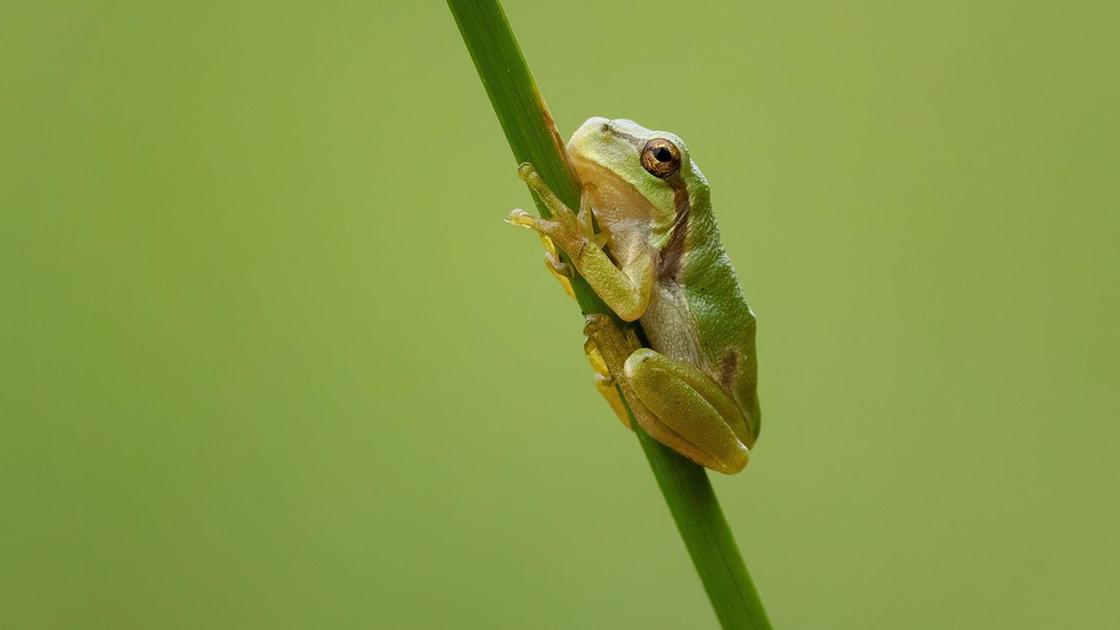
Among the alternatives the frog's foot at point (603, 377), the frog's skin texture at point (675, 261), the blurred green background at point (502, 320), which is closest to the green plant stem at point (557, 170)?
the frog's foot at point (603, 377)

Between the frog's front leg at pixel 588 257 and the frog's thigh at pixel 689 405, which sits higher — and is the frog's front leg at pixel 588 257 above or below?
above

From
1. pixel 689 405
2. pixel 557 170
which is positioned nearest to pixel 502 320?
pixel 689 405

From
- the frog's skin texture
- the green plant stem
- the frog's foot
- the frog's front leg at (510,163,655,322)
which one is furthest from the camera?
the frog's skin texture

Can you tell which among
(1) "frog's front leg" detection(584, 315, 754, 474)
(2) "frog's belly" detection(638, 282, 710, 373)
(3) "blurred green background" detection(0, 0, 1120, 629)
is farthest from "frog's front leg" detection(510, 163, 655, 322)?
(3) "blurred green background" detection(0, 0, 1120, 629)

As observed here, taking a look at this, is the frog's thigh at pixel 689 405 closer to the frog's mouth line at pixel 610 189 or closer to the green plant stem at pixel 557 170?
the green plant stem at pixel 557 170

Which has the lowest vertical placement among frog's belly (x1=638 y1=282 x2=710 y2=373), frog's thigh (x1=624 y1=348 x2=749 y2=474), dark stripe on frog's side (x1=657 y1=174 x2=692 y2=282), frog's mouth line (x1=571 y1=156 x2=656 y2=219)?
frog's thigh (x1=624 y1=348 x2=749 y2=474)

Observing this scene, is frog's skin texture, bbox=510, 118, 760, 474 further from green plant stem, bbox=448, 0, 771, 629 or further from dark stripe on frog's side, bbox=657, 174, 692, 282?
green plant stem, bbox=448, 0, 771, 629

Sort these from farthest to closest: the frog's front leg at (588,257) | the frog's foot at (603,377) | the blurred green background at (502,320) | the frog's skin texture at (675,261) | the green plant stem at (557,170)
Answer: the blurred green background at (502,320), the frog's skin texture at (675,261), the frog's foot at (603,377), the frog's front leg at (588,257), the green plant stem at (557,170)

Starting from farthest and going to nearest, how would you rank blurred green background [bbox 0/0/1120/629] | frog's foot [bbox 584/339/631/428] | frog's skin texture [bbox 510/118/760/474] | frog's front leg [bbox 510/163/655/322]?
blurred green background [bbox 0/0/1120/629] < frog's skin texture [bbox 510/118/760/474] < frog's foot [bbox 584/339/631/428] < frog's front leg [bbox 510/163/655/322]
